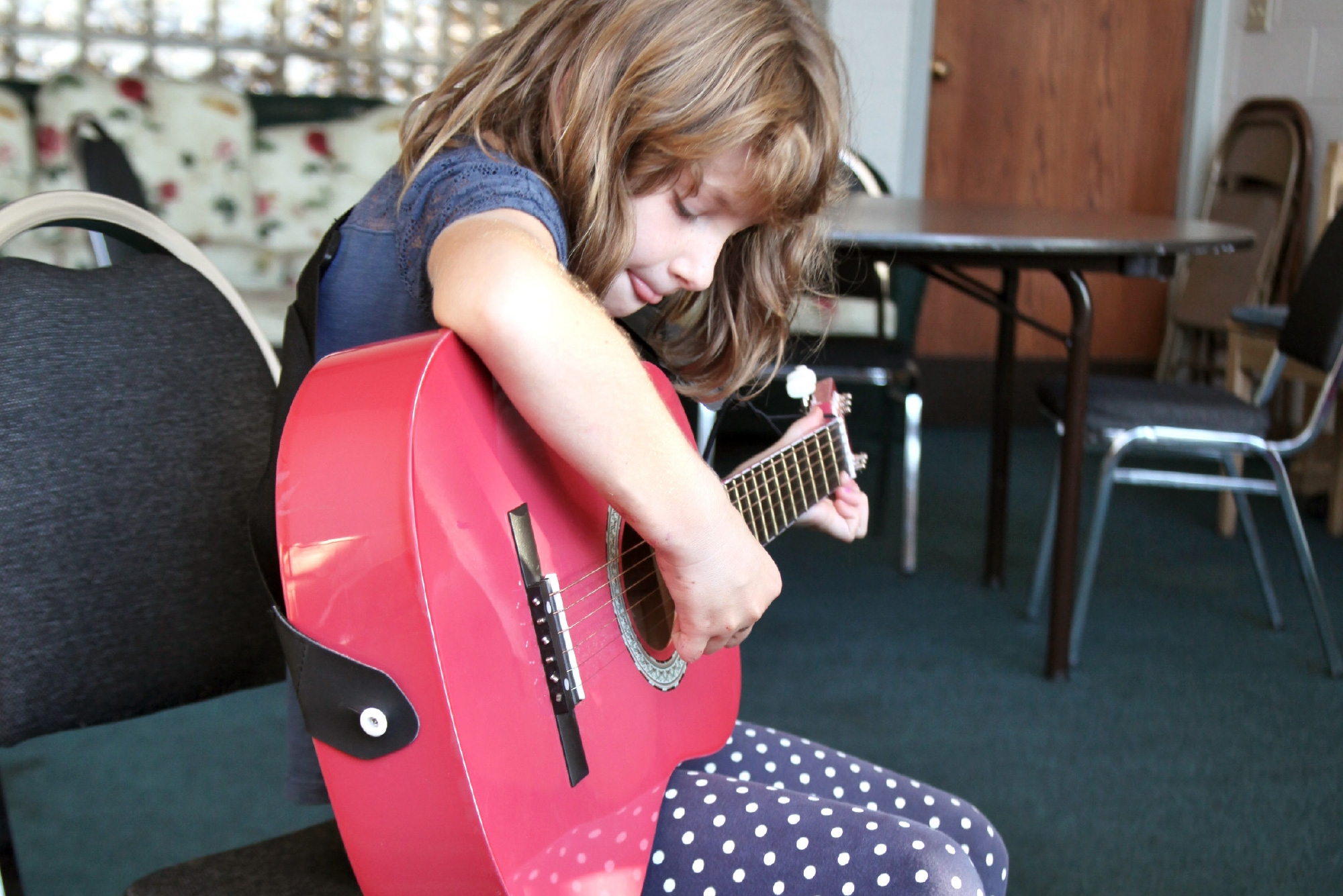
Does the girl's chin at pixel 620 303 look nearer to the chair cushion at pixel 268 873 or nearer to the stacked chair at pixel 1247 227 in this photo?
the chair cushion at pixel 268 873

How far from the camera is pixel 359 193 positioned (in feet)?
10.9

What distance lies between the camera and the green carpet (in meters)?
1.46

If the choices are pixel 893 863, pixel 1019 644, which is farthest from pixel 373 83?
pixel 893 863

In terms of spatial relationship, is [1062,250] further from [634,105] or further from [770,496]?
[634,105]

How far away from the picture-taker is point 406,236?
0.65 meters

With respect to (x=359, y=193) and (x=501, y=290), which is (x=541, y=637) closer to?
(x=501, y=290)

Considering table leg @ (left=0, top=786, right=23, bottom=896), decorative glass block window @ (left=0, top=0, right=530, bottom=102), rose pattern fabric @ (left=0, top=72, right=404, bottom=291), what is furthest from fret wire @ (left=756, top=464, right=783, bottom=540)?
decorative glass block window @ (left=0, top=0, right=530, bottom=102)

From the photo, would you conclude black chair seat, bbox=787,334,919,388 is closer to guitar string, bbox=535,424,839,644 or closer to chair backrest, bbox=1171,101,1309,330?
guitar string, bbox=535,424,839,644

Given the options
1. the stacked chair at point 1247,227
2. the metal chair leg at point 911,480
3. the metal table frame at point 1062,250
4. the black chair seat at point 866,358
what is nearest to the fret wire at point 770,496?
the metal table frame at point 1062,250

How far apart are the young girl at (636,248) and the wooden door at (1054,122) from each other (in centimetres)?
332

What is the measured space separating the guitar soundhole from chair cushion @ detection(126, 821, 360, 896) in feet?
0.77

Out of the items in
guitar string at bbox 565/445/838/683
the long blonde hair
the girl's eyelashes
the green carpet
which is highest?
the long blonde hair

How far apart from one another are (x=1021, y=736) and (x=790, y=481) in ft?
3.47

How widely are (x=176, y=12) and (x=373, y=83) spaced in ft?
2.09
